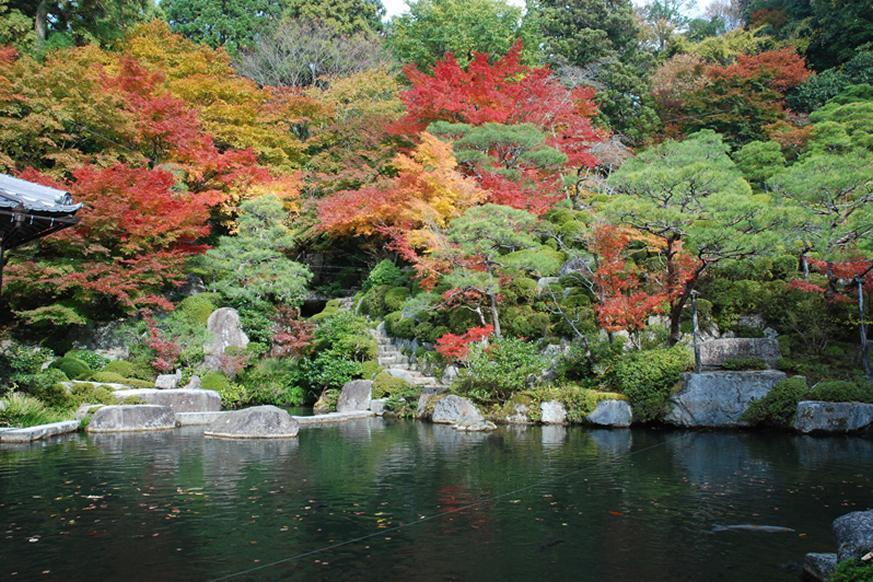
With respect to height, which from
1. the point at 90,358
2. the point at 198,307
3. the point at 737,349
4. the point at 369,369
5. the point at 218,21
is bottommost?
the point at 369,369

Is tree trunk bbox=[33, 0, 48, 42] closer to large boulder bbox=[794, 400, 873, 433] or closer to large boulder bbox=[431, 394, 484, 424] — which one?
large boulder bbox=[431, 394, 484, 424]

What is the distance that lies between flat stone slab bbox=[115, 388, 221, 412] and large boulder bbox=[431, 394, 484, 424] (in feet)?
19.1

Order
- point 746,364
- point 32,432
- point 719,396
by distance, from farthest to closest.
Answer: point 746,364 < point 719,396 < point 32,432

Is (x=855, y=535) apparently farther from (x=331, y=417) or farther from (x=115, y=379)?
(x=115, y=379)

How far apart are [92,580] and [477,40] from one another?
26.7 metres

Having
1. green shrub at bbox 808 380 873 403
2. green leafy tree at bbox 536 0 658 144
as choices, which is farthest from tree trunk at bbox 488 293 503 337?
green leafy tree at bbox 536 0 658 144

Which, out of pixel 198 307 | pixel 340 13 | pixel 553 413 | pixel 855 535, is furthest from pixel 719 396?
pixel 340 13

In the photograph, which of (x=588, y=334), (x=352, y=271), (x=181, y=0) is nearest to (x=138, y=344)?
(x=352, y=271)

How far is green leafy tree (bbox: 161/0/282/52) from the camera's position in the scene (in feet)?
111

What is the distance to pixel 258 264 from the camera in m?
21.1

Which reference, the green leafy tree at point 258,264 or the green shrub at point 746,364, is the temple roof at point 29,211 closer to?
the green leafy tree at point 258,264

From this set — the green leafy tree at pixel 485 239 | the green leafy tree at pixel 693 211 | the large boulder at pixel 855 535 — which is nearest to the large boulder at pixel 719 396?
the green leafy tree at pixel 693 211

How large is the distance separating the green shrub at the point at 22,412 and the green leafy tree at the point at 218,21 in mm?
24815

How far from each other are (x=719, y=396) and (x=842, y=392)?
7.41 ft
